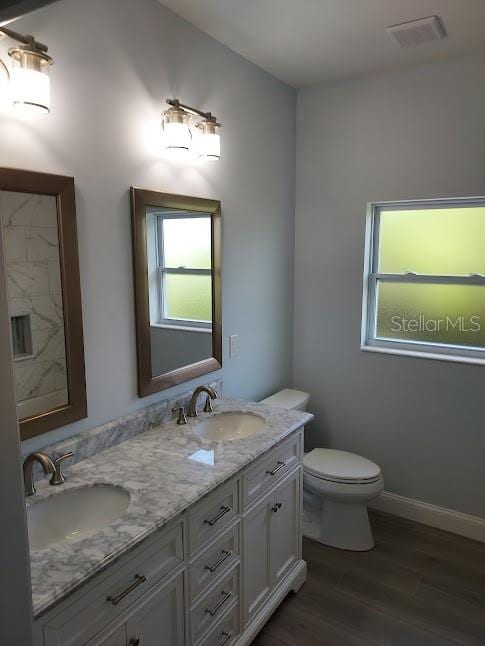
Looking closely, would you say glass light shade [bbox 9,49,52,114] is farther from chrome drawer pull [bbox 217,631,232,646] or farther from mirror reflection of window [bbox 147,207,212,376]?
chrome drawer pull [bbox 217,631,232,646]

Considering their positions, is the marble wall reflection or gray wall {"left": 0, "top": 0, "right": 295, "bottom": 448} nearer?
the marble wall reflection

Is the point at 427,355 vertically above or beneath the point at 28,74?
beneath

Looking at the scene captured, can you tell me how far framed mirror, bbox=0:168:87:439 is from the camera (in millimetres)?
1526

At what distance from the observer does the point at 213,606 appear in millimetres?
1729

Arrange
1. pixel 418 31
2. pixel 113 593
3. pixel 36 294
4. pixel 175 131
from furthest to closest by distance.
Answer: pixel 418 31, pixel 175 131, pixel 36 294, pixel 113 593

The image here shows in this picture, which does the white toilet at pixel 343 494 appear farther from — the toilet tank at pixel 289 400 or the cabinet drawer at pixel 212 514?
the cabinet drawer at pixel 212 514

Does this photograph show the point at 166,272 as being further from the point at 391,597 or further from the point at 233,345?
the point at 391,597

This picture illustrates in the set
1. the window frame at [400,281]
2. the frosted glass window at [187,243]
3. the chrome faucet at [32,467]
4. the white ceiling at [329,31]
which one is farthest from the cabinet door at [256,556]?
the white ceiling at [329,31]

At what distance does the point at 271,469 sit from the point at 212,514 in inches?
17.4

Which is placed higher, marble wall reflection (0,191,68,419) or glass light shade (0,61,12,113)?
glass light shade (0,61,12,113)

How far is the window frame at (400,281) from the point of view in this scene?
2.79 meters

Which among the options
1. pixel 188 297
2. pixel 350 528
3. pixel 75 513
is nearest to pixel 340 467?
pixel 350 528

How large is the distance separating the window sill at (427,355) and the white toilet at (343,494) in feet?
2.25

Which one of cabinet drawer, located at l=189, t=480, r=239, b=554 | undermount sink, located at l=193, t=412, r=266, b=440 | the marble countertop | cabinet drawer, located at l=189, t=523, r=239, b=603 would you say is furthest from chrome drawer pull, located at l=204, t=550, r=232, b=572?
undermount sink, located at l=193, t=412, r=266, b=440
